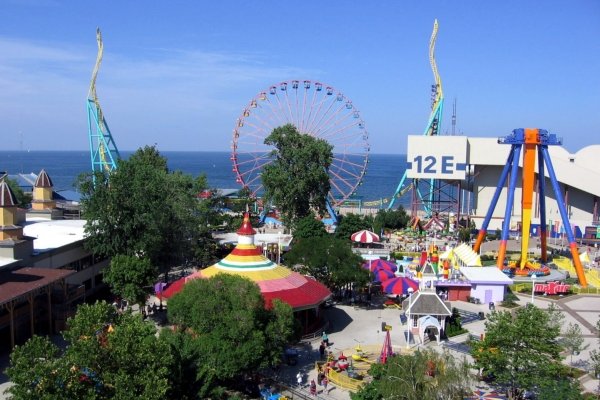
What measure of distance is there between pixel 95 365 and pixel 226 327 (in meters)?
5.95

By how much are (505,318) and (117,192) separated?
72.0 feet

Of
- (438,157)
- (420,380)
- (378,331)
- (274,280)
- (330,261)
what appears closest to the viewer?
(420,380)

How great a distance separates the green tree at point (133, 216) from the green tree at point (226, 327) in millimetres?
11813

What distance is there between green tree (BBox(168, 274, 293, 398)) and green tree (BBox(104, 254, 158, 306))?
7.97 m

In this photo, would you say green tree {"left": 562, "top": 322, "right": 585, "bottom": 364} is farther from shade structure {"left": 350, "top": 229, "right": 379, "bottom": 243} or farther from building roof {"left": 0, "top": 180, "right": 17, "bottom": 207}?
shade structure {"left": 350, "top": 229, "right": 379, "bottom": 243}

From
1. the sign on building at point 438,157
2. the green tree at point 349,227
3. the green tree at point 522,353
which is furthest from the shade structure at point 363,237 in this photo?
the green tree at point 522,353

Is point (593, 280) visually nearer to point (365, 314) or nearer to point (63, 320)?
point (365, 314)

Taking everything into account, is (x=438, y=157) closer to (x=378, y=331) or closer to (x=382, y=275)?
(x=382, y=275)

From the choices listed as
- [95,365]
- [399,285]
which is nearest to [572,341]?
[399,285]

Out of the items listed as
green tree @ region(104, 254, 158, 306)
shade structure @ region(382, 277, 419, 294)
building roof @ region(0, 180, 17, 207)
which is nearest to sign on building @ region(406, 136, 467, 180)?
shade structure @ region(382, 277, 419, 294)

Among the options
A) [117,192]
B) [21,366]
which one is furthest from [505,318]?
[117,192]

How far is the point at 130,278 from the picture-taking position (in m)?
30.7

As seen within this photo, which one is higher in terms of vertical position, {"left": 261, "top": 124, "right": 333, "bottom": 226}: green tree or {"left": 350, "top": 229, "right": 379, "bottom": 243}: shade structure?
{"left": 261, "top": 124, "right": 333, "bottom": 226}: green tree

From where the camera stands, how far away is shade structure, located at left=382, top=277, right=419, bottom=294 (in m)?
35.0
